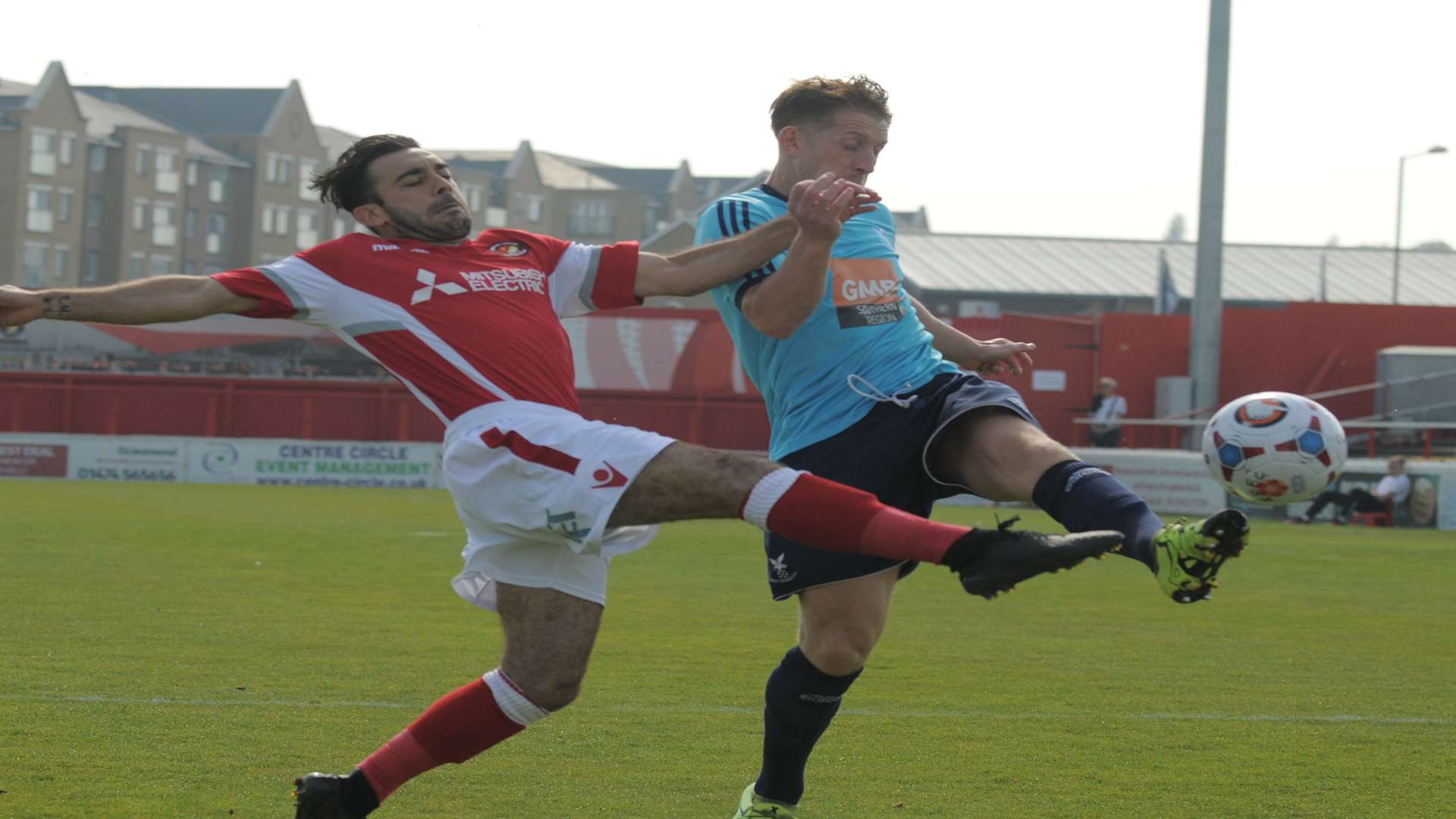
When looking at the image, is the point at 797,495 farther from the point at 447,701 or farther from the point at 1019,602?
the point at 1019,602

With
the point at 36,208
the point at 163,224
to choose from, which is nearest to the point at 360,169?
the point at 36,208

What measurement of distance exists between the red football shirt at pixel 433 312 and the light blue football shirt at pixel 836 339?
633 mm

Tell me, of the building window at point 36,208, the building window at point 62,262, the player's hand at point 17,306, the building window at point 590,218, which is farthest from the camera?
the building window at point 590,218

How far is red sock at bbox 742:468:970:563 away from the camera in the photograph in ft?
13.0

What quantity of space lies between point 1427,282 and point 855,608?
216 ft

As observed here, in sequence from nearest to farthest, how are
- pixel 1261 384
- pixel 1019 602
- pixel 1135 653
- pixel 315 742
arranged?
pixel 315 742 → pixel 1135 653 → pixel 1019 602 → pixel 1261 384

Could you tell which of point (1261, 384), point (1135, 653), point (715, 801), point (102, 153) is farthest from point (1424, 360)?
point (102, 153)

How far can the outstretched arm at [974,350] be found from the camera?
17.6 feet

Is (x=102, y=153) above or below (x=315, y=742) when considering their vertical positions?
above

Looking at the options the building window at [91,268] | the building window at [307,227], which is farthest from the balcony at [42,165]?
the building window at [307,227]

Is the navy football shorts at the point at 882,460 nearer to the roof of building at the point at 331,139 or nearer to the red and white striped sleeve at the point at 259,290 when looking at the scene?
the red and white striped sleeve at the point at 259,290

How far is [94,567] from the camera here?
12.6m

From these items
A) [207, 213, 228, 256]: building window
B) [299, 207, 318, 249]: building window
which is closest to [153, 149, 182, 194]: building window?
[207, 213, 228, 256]: building window

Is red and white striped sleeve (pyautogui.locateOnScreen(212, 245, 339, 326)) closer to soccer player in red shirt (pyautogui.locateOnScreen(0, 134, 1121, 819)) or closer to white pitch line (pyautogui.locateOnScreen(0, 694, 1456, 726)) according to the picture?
soccer player in red shirt (pyautogui.locateOnScreen(0, 134, 1121, 819))
